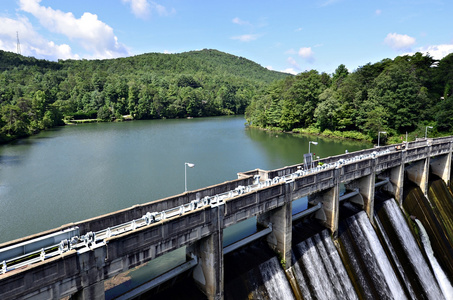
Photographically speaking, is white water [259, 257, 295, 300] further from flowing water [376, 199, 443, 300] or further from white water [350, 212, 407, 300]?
flowing water [376, 199, 443, 300]

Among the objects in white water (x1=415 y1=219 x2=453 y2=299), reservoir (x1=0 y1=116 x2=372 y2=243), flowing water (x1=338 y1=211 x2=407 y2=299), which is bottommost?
white water (x1=415 y1=219 x2=453 y2=299)

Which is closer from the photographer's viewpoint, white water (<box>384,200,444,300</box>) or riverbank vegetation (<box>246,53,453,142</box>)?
white water (<box>384,200,444,300</box>)

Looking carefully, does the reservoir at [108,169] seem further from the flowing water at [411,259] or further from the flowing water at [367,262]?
the flowing water at [411,259]

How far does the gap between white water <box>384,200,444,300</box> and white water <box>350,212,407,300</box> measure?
322 cm

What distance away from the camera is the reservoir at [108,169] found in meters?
31.4

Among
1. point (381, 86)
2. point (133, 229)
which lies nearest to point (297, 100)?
point (381, 86)

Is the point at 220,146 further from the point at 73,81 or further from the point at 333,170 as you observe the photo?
the point at 73,81

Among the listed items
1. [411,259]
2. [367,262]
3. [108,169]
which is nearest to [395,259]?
[411,259]

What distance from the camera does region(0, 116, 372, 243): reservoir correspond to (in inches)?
1234

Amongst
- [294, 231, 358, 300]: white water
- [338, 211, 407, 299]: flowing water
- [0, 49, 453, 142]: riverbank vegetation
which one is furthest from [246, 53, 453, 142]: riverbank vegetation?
[294, 231, 358, 300]: white water

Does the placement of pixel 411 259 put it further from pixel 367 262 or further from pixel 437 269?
pixel 367 262

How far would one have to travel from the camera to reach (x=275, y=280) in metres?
17.7

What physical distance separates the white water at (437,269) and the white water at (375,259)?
6.04m

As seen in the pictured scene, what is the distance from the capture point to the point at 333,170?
22469 millimetres
